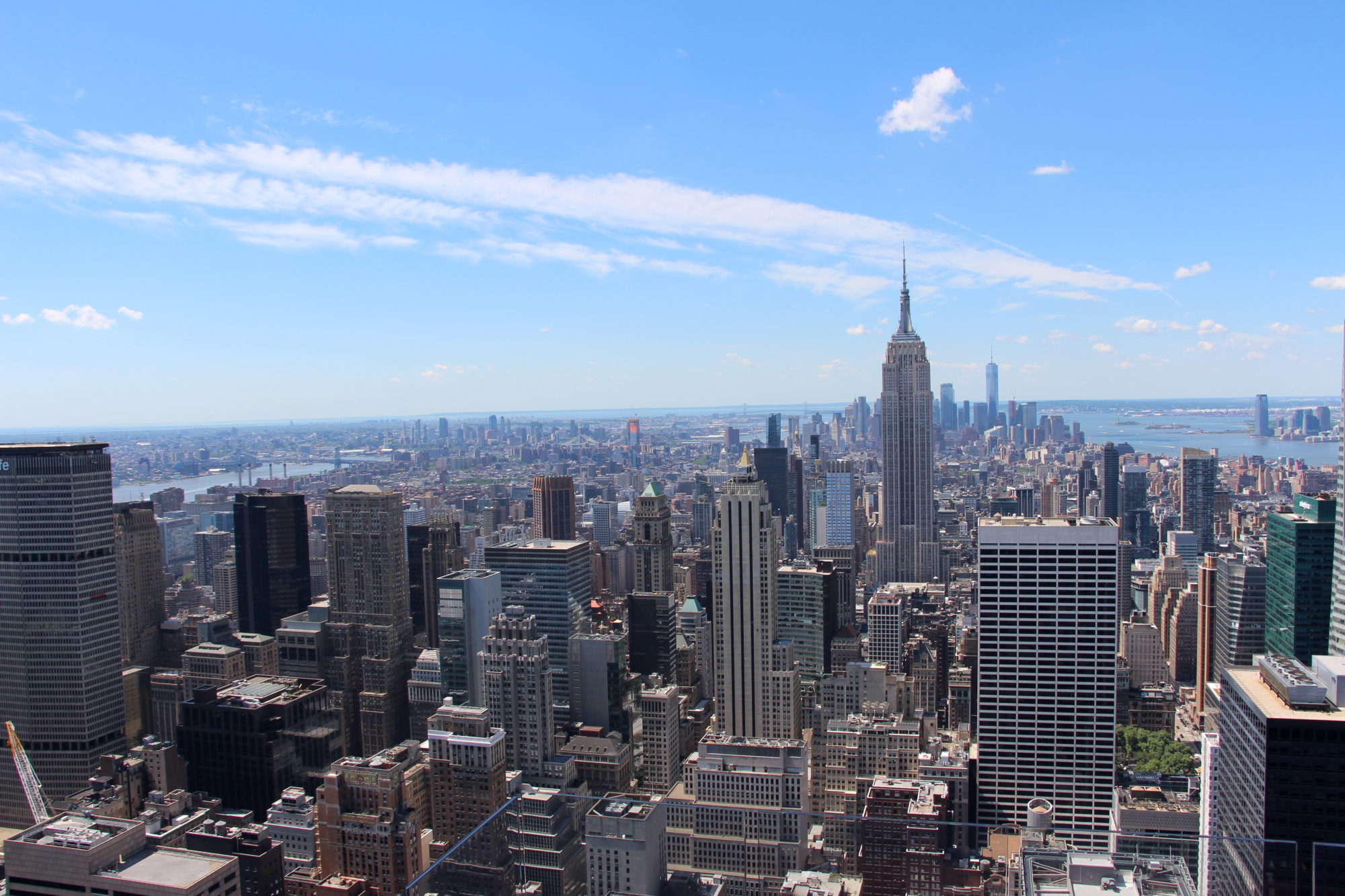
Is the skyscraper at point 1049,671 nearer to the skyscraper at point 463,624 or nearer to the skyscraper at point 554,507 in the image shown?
the skyscraper at point 463,624

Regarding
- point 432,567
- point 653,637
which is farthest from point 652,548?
point 432,567

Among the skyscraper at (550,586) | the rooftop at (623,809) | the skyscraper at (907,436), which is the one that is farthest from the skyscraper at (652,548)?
the skyscraper at (907,436)

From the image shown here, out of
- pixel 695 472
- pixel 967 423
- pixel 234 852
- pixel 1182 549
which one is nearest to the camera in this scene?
pixel 234 852

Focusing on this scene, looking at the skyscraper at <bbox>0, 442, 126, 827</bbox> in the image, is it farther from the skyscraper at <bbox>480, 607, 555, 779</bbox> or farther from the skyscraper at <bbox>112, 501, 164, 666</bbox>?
the skyscraper at <bbox>480, 607, 555, 779</bbox>

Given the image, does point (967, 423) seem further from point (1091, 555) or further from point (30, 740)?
point (30, 740)

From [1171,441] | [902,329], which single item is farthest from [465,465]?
[1171,441]

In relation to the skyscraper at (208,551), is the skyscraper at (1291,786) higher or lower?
higher
